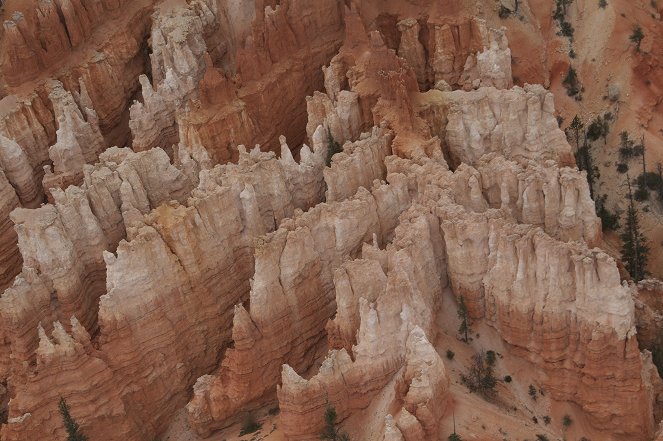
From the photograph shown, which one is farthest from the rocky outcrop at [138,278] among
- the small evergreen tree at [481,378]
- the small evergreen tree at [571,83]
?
the small evergreen tree at [571,83]

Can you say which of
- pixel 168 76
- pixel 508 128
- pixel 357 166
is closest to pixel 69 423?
pixel 357 166

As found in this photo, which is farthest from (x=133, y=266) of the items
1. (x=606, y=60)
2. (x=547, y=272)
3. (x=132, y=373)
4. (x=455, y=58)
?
(x=606, y=60)

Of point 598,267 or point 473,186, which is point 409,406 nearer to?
point 598,267

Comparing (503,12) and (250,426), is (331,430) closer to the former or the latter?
(250,426)

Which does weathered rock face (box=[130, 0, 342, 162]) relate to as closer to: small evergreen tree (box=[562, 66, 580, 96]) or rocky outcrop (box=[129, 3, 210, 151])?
rocky outcrop (box=[129, 3, 210, 151])

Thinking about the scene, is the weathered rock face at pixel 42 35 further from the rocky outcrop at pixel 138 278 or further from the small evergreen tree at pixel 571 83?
the small evergreen tree at pixel 571 83

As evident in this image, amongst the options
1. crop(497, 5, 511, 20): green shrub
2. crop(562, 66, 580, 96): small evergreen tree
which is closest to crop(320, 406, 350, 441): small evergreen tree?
crop(497, 5, 511, 20): green shrub
